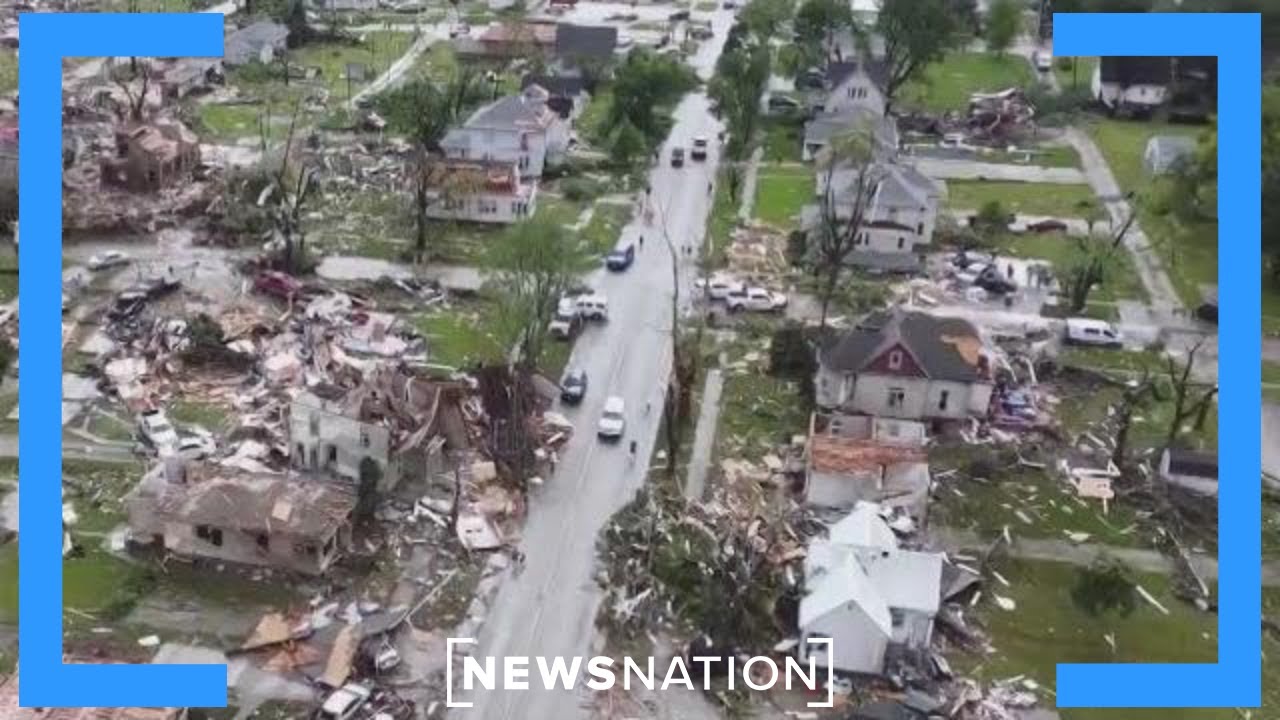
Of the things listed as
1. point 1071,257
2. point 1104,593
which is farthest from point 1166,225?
point 1104,593

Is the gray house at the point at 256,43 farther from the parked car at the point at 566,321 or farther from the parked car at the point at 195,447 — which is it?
the parked car at the point at 195,447

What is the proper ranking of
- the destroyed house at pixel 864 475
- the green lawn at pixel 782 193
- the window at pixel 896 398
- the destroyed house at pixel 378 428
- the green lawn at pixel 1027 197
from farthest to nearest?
the green lawn at pixel 1027 197
the green lawn at pixel 782 193
the window at pixel 896 398
the destroyed house at pixel 378 428
the destroyed house at pixel 864 475

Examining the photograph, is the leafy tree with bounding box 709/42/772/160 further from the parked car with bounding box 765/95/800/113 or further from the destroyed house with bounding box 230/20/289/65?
the destroyed house with bounding box 230/20/289/65

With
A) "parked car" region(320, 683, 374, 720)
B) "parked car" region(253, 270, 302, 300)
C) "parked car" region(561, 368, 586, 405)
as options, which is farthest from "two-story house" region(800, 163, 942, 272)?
"parked car" region(320, 683, 374, 720)

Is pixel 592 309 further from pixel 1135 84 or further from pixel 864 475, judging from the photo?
pixel 1135 84

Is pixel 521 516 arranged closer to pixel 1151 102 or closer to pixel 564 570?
pixel 564 570

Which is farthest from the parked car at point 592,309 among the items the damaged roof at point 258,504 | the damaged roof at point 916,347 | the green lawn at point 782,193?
the damaged roof at point 258,504
